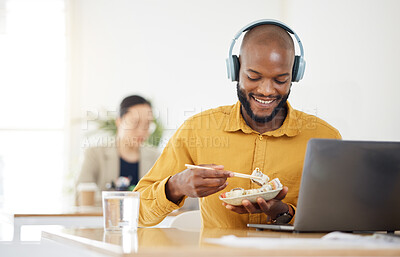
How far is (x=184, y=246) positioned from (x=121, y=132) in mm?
3066

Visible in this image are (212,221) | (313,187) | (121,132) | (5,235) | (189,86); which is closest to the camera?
(313,187)

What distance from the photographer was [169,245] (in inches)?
42.3

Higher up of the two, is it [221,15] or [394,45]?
[221,15]

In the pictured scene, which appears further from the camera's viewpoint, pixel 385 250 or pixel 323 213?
pixel 323 213

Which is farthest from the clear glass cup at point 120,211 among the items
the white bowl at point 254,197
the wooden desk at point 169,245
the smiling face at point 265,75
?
the smiling face at point 265,75

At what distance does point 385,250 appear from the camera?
3.32 feet

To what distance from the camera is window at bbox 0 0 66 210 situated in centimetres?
548

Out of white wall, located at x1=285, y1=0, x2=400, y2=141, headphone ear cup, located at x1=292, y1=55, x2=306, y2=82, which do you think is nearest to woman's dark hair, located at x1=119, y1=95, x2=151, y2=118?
white wall, located at x1=285, y1=0, x2=400, y2=141

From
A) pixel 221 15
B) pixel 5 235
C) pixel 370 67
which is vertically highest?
pixel 221 15

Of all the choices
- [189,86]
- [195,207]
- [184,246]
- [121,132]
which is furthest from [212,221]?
[189,86]

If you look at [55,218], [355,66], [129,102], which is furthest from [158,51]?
[355,66]

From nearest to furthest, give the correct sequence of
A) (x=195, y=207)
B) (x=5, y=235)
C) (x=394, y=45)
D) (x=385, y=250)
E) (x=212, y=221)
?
(x=385, y=250) → (x=212, y=221) → (x=394, y=45) → (x=5, y=235) → (x=195, y=207)

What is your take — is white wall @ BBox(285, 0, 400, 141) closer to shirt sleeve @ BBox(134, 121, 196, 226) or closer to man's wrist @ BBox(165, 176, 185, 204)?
shirt sleeve @ BBox(134, 121, 196, 226)

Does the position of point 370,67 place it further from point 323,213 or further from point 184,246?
point 184,246
